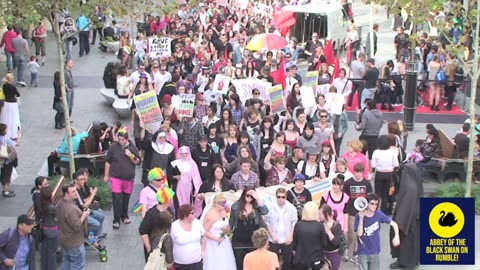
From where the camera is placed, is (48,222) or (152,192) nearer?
(48,222)

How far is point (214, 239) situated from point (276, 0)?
26921mm

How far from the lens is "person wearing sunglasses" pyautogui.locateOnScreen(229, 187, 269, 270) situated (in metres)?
11.7

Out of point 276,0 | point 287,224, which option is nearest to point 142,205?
point 287,224

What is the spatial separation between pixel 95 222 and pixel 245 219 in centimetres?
255

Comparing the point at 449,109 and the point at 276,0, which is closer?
the point at 449,109

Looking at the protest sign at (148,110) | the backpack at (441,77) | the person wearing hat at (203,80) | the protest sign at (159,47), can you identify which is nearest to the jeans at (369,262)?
the protest sign at (148,110)

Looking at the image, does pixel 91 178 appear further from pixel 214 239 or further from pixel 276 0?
pixel 276 0

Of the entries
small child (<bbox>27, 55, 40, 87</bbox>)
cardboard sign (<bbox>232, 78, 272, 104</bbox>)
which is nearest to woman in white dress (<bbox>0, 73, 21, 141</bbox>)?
cardboard sign (<bbox>232, 78, 272, 104</bbox>)

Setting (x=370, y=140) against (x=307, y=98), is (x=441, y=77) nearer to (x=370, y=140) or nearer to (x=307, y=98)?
(x=307, y=98)

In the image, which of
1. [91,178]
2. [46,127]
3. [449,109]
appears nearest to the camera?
[91,178]

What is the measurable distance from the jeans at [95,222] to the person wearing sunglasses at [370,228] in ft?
12.2

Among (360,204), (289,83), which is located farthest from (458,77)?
(360,204)

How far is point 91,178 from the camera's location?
15.8 meters

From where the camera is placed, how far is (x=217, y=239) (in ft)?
37.6
